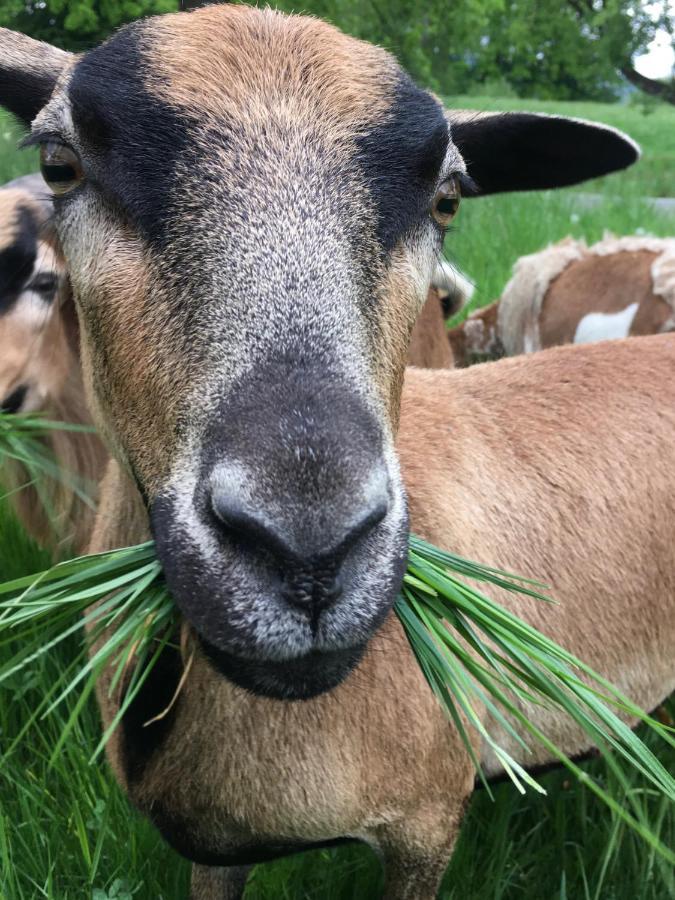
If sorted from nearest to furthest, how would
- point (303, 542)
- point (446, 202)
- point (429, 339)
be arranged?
1. point (303, 542)
2. point (446, 202)
3. point (429, 339)

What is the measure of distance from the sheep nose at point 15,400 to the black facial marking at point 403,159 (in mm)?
2073

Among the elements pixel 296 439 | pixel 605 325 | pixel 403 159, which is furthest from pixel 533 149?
pixel 605 325

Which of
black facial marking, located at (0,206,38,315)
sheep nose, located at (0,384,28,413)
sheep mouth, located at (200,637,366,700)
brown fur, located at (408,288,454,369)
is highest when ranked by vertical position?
sheep mouth, located at (200,637,366,700)

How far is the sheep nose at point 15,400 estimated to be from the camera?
3496mm

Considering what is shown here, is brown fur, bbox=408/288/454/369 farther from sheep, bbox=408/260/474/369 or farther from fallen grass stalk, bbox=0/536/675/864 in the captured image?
fallen grass stalk, bbox=0/536/675/864

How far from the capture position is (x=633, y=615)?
113 inches

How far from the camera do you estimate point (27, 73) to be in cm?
238

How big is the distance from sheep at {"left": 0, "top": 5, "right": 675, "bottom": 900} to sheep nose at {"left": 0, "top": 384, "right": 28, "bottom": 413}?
3.42 feet

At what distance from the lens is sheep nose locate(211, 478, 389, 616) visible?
1.42m

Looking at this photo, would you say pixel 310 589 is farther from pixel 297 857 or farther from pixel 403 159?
pixel 297 857

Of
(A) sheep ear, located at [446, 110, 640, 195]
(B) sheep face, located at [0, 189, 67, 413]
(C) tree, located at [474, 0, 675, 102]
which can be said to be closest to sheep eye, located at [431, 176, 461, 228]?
(A) sheep ear, located at [446, 110, 640, 195]

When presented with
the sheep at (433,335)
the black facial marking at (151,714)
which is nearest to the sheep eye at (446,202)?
the black facial marking at (151,714)

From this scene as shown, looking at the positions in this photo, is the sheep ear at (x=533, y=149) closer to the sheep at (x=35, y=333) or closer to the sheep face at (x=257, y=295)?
the sheep face at (x=257, y=295)

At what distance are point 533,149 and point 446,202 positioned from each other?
2.56ft
